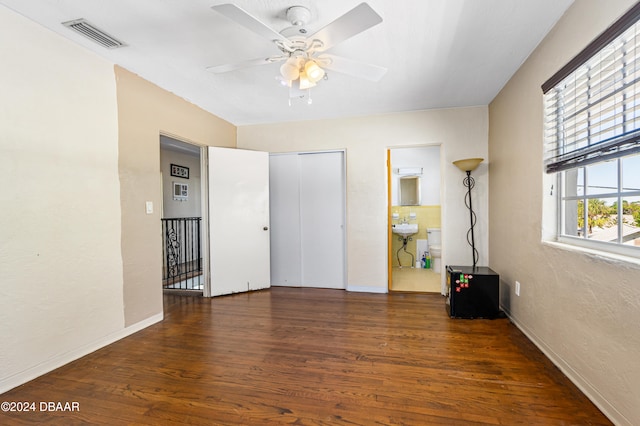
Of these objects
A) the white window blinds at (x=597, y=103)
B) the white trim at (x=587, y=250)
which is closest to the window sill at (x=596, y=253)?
the white trim at (x=587, y=250)

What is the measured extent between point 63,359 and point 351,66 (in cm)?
300

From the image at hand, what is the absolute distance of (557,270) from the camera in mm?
1989

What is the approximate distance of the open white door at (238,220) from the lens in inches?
147

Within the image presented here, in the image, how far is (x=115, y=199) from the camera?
248 centimetres

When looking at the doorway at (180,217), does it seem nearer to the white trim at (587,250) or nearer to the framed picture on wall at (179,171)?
the framed picture on wall at (179,171)

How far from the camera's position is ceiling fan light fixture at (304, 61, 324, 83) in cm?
193

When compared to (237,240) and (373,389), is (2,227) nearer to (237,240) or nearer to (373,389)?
(237,240)

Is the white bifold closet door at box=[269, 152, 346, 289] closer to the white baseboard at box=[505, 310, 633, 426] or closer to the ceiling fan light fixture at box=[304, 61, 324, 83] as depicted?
the ceiling fan light fixture at box=[304, 61, 324, 83]

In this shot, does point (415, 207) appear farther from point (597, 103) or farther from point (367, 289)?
point (597, 103)

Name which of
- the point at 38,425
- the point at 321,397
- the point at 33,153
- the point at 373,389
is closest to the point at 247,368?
the point at 321,397

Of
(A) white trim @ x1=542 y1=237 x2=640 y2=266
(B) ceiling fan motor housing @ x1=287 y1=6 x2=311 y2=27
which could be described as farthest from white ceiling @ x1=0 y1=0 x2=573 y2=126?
(A) white trim @ x1=542 y1=237 x2=640 y2=266

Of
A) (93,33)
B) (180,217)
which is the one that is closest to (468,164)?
(93,33)

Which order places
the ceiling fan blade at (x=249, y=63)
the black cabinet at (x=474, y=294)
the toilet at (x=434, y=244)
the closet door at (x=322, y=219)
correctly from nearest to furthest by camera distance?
the ceiling fan blade at (x=249, y=63) → the black cabinet at (x=474, y=294) → the closet door at (x=322, y=219) → the toilet at (x=434, y=244)

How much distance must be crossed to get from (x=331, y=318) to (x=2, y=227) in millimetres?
2623
